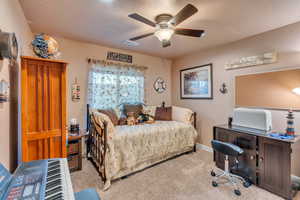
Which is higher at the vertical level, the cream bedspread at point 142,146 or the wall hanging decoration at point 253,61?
the wall hanging decoration at point 253,61

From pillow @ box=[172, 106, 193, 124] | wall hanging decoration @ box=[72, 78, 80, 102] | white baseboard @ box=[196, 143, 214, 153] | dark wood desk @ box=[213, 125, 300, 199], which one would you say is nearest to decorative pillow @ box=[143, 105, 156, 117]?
pillow @ box=[172, 106, 193, 124]

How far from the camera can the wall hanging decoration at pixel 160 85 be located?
164 inches

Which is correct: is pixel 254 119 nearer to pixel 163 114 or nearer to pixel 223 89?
pixel 223 89

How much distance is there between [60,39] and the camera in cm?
279

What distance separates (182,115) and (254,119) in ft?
4.68

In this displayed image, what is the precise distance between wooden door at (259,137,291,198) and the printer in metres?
0.29

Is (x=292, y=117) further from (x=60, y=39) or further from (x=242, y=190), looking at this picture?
(x=60, y=39)

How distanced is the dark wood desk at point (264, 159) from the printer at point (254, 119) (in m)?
0.09

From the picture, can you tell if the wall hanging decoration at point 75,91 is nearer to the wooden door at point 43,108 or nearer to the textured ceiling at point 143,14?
the textured ceiling at point 143,14

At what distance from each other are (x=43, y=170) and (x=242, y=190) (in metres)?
2.38

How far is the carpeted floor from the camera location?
190 centimetres

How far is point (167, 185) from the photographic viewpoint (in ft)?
6.98

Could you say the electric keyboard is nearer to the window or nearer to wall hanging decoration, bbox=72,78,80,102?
wall hanging decoration, bbox=72,78,80,102

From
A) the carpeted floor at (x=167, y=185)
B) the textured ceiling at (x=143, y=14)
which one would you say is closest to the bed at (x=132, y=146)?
the carpeted floor at (x=167, y=185)
